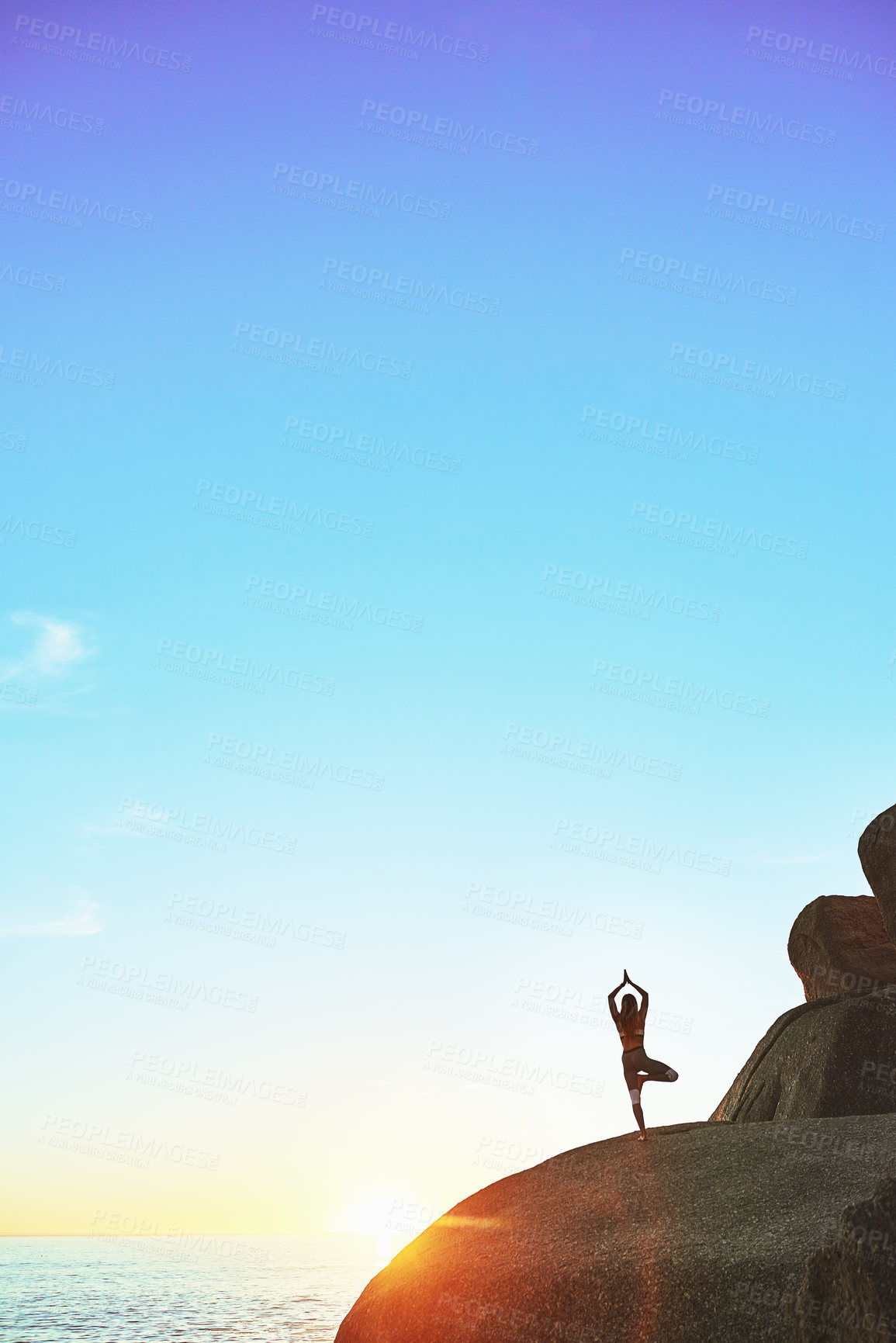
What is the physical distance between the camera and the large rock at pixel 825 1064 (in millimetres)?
17547

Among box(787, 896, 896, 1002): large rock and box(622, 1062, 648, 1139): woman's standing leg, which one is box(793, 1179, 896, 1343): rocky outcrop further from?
box(787, 896, 896, 1002): large rock

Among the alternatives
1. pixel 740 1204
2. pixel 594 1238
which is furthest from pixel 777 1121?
pixel 594 1238

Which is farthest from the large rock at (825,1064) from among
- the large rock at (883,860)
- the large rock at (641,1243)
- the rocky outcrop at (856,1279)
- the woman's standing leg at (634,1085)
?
the rocky outcrop at (856,1279)

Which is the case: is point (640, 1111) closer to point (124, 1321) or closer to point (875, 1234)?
point (875, 1234)

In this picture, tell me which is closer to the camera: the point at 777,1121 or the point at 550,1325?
the point at 550,1325

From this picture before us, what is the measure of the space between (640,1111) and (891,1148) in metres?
3.87

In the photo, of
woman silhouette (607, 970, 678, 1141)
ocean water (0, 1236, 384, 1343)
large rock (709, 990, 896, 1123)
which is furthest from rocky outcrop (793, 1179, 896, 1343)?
ocean water (0, 1236, 384, 1343)

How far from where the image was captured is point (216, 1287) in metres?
83.1

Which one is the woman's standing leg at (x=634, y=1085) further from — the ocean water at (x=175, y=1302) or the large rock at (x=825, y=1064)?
the ocean water at (x=175, y=1302)

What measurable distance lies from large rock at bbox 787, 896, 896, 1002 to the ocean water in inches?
1165

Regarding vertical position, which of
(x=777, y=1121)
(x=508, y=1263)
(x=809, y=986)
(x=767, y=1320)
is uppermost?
(x=809, y=986)

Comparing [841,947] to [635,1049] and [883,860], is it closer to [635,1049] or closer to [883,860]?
[883,860]

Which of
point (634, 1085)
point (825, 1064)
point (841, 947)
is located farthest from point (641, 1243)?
point (841, 947)

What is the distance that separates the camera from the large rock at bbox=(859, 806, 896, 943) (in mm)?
19453
